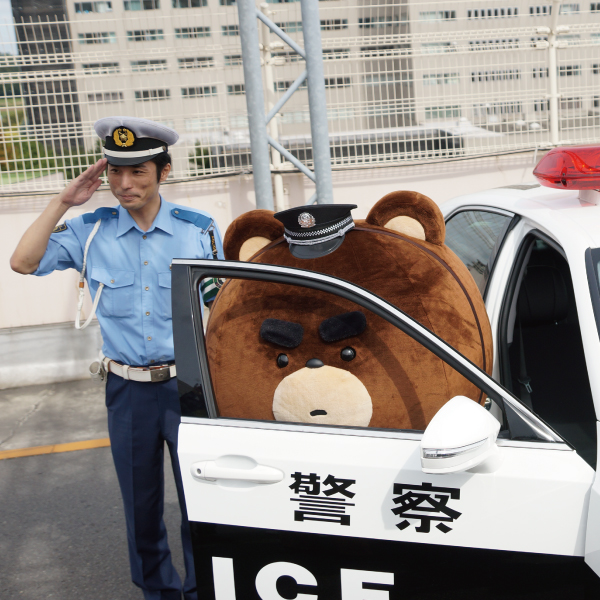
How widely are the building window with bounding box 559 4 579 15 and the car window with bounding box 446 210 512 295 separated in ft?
13.1

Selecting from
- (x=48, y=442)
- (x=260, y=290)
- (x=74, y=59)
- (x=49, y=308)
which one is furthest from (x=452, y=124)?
(x=260, y=290)

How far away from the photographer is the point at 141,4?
5.71 meters

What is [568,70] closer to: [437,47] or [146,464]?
[437,47]

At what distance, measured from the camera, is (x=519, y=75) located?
6324 millimetres

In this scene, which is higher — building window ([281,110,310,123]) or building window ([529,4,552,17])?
building window ([529,4,552,17])

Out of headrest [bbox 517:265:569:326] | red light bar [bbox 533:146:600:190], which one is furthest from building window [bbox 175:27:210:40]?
red light bar [bbox 533:146:600:190]

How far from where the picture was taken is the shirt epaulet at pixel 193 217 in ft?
8.19

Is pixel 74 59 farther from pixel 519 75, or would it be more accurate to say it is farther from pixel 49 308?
pixel 519 75

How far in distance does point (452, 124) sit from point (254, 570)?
5.39m

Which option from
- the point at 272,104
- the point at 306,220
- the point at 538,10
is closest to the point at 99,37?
the point at 272,104

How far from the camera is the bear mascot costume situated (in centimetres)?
180

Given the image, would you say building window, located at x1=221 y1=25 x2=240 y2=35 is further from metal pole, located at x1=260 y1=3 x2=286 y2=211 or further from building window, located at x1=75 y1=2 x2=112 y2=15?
building window, located at x1=75 y1=2 x2=112 y2=15

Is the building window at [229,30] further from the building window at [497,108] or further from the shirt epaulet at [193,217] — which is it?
the shirt epaulet at [193,217]

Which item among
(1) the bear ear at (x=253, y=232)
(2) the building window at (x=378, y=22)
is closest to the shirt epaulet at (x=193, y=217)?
(1) the bear ear at (x=253, y=232)
